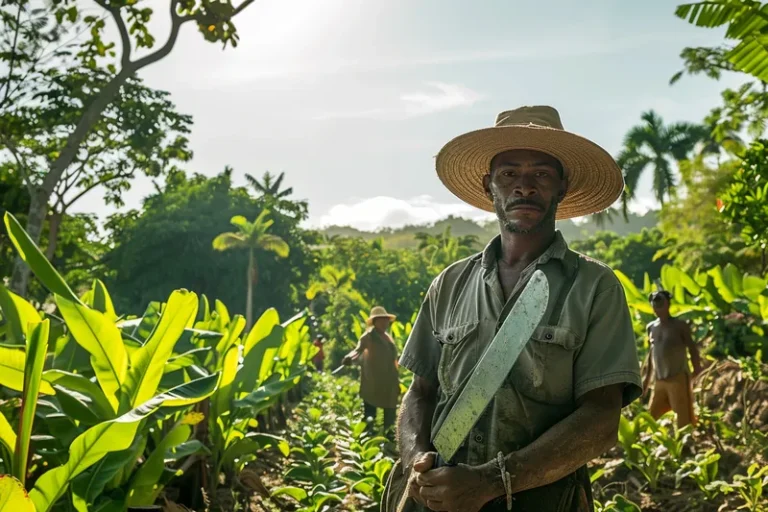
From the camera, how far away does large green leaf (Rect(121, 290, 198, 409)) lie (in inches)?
116

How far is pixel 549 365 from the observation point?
5.88 feet

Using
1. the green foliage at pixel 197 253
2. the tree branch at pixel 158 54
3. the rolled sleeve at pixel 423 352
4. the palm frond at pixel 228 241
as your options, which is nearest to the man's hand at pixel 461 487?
the rolled sleeve at pixel 423 352

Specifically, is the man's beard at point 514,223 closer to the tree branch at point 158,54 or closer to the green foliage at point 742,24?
the green foliage at point 742,24

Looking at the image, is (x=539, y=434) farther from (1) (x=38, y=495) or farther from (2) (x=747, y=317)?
(2) (x=747, y=317)

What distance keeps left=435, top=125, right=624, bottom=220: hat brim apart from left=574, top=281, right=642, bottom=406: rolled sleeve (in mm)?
462

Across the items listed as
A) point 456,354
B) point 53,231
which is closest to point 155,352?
point 456,354

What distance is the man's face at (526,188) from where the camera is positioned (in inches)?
78.2

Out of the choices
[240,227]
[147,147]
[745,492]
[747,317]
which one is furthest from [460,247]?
[745,492]

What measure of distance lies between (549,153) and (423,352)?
0.70 metres

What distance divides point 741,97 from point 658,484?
12047 mm

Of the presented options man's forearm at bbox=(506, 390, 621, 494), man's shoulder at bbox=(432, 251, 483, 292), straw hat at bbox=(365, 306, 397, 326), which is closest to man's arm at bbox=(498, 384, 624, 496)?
man's forearm at bbox=(506, 390, 621, 494)

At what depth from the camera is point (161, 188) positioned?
31.9m

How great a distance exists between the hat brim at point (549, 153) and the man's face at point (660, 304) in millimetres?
4743

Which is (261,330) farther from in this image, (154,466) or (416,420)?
(416,420)
